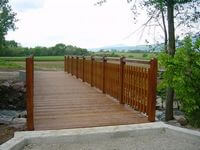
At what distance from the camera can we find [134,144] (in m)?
6.27

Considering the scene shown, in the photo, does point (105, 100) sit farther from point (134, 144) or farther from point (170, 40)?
point (134, 144)

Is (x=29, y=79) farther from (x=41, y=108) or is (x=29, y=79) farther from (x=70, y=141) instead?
(x=41, y=108)

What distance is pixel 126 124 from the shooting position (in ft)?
23.6

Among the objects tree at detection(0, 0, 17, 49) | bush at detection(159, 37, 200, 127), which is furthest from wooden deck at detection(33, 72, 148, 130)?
tree at detection(0, 0, 17, 49)

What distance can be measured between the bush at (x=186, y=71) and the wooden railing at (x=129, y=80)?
4.80ft

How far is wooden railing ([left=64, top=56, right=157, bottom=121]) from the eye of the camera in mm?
7512

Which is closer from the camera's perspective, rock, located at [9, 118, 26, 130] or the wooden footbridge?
the wooden footbridge

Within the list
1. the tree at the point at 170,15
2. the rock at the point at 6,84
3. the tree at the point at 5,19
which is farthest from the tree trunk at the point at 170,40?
the tree at the point at 5,19

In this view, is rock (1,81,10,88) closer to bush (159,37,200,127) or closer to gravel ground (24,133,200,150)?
gravel ground (24,133,200,150)

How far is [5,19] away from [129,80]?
1653cm

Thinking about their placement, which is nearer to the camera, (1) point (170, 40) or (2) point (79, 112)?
(2) point (79, 112)

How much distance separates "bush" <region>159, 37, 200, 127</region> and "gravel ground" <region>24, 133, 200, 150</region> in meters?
0.63

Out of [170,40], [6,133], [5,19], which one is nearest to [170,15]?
[170,40]

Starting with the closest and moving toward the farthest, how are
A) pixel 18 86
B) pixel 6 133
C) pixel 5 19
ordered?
pixel 6 133 < pixel 18 86 < pixel 5 19
